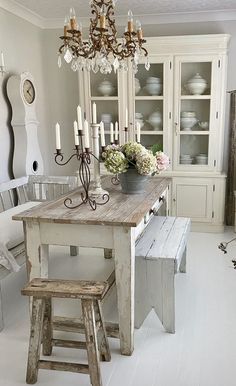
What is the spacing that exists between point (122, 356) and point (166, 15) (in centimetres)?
351

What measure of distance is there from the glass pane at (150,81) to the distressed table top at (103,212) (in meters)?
1.85

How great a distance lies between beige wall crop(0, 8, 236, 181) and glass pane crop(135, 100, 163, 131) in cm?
81

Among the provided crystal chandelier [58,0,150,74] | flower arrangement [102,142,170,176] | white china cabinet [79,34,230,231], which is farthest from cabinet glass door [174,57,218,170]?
flower arrangement [102,142,170,176]

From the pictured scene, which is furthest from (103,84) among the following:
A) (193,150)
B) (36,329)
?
(36,329)

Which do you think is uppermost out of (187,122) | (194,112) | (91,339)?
(194,112)

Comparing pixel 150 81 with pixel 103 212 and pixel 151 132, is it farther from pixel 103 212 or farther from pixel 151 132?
pixel 103 212

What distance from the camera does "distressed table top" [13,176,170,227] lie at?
187 cm

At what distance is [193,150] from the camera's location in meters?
4.04

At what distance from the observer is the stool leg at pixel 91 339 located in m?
1.71

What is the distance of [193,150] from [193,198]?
0.54 m

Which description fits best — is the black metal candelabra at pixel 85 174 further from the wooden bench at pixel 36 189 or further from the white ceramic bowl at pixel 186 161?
→ the white ceramic bowl at pixel 186 161

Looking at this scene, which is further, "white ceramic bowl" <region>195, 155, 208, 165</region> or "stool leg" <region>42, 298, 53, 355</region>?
"white ceramic bowl" <region>195, 155, 208, 165</region>

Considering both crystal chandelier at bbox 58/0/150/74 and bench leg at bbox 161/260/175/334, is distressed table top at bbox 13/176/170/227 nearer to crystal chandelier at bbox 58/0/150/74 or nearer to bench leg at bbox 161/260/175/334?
bench leg at bbox 161/260/175/334

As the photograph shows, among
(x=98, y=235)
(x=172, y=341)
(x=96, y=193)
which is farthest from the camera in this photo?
(x=96, y=193)
